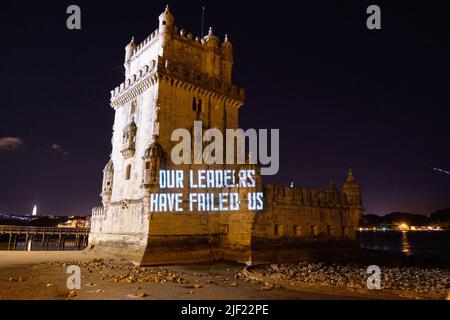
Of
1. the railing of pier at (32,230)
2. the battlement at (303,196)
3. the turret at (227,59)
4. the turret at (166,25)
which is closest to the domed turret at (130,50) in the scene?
the turret at (166,25)

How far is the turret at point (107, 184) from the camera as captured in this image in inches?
1199

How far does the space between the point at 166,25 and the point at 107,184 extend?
14.6 meters

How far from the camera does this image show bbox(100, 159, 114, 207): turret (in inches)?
1199

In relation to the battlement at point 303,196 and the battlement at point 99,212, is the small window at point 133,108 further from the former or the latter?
the battlement at point 303,196

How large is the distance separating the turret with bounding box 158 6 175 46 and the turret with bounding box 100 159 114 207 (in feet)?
39.2

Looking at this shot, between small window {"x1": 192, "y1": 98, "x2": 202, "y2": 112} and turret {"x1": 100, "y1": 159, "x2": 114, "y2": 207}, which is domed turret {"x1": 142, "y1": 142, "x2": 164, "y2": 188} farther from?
turret {"x1": 100, "y1": 159, "x2": 114, "y2": 207}

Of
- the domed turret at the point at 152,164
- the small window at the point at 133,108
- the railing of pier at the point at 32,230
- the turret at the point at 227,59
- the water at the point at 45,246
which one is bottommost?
the water at the point at 45,246

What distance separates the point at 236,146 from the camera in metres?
30.7

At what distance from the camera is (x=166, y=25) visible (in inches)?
1092

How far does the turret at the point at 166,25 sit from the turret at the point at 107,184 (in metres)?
12.0
